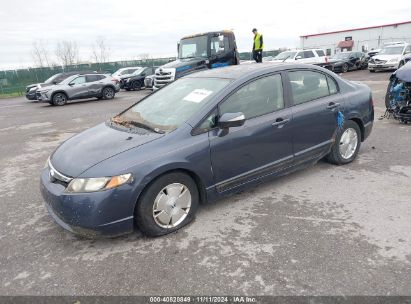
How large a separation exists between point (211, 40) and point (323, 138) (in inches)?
397

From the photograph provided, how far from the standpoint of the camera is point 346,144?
5020mm

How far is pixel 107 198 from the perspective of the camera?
2.97 m

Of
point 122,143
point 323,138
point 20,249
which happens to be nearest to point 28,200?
point 20,249

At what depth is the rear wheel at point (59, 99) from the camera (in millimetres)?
15787

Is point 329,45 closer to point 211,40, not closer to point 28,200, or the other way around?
point 211,40

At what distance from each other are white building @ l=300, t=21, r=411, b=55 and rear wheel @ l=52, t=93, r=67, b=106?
1567 inches

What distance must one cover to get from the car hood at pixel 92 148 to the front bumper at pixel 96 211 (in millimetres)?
243

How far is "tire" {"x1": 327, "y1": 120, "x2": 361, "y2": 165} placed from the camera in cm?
485

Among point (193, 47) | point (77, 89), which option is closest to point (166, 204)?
point (193, 47)

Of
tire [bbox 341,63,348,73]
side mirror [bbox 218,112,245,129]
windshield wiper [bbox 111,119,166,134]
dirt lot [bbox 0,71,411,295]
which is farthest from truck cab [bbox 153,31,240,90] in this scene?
tire [bbox 341,63,348,73]

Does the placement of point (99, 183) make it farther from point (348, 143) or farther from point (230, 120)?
point (348, 143)

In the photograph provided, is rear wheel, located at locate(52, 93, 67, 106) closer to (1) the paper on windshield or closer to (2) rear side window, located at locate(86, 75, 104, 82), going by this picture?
(2) rear side window, located at locate(86, 75, 104, 82)

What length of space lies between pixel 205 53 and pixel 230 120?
36.0 feet

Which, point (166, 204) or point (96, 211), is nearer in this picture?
point (96, 211)
